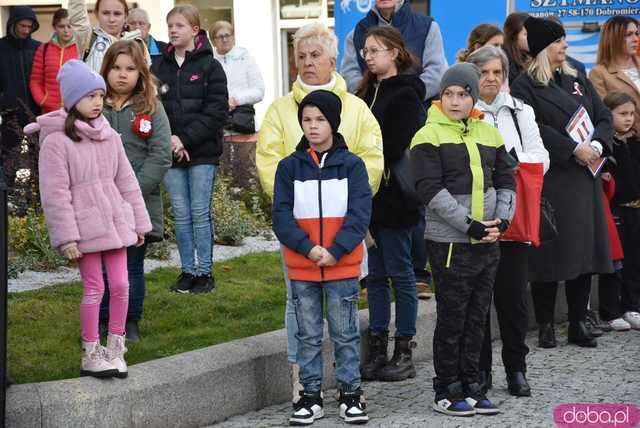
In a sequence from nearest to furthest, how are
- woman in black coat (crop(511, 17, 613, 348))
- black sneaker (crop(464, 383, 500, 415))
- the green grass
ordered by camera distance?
black sneaker (crop(464, 383, 500, 415))
the green grass
woman in black coat (crop(511, 17, 613, 348))

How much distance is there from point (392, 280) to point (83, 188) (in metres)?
1.96

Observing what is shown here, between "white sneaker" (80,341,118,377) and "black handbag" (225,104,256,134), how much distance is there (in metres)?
6.20

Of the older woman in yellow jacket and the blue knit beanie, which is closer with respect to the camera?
the blue knit beanie

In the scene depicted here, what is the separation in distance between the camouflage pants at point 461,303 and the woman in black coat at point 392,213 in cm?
60

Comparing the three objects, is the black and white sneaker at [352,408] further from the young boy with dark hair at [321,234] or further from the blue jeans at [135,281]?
the blue jeans at [135,281]

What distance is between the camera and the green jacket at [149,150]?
7477 millimetres

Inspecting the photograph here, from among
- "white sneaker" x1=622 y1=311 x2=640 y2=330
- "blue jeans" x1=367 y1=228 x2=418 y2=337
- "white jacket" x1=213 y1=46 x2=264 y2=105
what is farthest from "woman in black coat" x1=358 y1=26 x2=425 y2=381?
"white jacket" x1=213 y1=46 x2=264 y2=105

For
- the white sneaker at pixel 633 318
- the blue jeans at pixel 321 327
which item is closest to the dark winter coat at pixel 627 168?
the white sneaker at pixel 633 318

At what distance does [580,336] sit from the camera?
8.64 m

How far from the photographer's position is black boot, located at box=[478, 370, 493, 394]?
712 cm

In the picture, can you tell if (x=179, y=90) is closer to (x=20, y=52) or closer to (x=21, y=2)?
(x=20, y=52)

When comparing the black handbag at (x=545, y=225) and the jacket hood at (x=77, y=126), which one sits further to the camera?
the black handbag at (x=545, y=225)

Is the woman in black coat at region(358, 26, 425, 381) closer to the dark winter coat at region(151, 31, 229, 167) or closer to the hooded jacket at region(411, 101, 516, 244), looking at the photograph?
the hooded jacket at region(411, 101, 516, 244)

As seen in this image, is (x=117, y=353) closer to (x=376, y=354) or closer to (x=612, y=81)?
(x=376, y=354)
